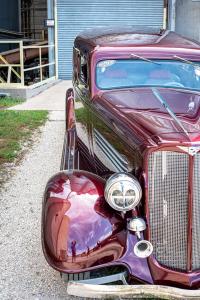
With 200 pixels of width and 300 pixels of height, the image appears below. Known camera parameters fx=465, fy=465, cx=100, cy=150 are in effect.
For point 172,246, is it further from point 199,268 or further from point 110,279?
point 110,279

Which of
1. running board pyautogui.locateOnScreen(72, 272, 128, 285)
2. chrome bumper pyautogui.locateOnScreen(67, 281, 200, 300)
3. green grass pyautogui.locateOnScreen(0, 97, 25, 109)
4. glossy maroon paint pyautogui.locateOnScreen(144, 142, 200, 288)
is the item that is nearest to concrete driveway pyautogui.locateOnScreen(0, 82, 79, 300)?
running board pyautogui.locateOnScreen(72, 272, 128, 285)

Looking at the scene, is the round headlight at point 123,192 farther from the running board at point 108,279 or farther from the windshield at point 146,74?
the windshield at point 146,74

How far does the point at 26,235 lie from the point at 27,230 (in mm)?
106

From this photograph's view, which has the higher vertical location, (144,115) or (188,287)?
(144,115)

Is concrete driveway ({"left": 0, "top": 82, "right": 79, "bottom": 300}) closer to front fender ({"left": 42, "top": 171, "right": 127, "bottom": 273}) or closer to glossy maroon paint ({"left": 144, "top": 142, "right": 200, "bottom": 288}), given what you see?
front fender ({"left": 42, "top": 171, "right": 127, "bottom": 273})

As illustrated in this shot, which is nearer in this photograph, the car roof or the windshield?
the windshield

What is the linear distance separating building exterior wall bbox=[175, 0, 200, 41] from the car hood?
477 inches

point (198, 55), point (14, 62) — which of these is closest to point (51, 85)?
point (14, 62)

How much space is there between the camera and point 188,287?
2.87 meters

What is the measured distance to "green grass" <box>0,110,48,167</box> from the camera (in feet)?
22.4

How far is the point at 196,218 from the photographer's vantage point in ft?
9.48

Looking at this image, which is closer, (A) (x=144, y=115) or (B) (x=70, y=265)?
(B) (x=70, y=265)

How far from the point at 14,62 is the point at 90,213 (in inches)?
497

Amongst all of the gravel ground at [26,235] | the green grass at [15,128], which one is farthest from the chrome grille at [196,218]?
the green grass at [15,128]
